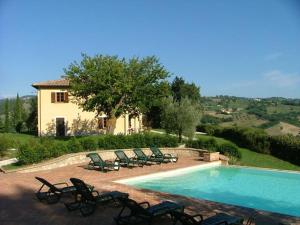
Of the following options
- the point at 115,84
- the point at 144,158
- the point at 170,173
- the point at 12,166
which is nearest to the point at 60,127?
the point at 115,84

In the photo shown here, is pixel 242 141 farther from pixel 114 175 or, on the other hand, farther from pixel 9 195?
pixel 9 195

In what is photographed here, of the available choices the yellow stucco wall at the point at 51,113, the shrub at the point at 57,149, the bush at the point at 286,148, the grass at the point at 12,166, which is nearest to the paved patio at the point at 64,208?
the grass at the point at 12,166

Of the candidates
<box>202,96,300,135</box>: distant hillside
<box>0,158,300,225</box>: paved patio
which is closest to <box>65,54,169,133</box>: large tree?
<box>0,158,300,225</box>: paved patio

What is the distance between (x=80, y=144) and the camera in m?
22.9

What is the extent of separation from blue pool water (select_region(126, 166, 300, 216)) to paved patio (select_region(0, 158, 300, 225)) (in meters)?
2.14

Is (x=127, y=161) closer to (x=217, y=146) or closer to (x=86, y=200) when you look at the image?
(x=217, y=146)

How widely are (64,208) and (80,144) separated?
38.3 ft

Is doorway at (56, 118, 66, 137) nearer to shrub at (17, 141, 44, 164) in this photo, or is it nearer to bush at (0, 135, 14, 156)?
bush at (0, 135, 14, 156)

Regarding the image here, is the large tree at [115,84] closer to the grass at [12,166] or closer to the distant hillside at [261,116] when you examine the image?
the grass at [12,166]

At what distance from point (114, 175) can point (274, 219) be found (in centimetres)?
876

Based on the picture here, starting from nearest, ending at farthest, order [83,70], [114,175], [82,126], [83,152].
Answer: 1. [114,175]
2. [83,152]
3. [83,70]
4. [82,126]

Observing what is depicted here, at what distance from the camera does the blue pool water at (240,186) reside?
15180 mm

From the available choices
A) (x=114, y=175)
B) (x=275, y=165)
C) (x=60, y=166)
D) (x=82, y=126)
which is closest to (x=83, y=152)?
(x=60, y=166)

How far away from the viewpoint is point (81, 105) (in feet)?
110
